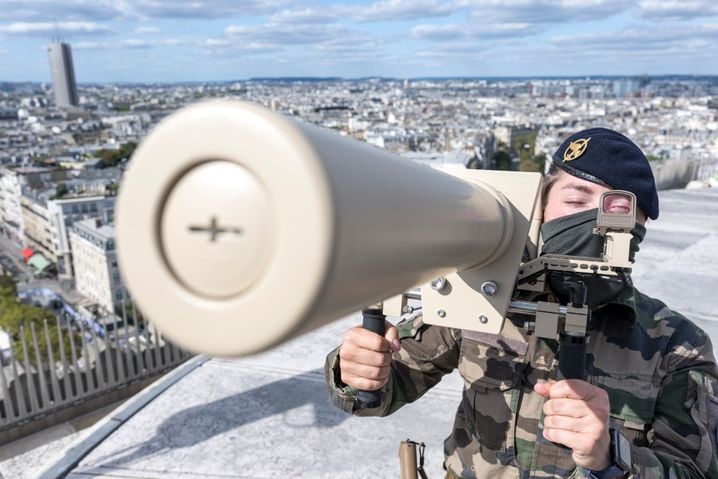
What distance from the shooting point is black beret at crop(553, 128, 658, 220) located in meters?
1.86

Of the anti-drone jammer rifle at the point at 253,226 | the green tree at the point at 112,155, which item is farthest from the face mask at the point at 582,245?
the green tree at the point at 112,155

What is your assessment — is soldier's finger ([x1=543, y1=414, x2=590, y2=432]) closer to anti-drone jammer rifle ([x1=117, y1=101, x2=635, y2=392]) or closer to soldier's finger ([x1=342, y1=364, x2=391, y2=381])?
soldier's finger ([x1=342, y1=364, x2=391, y2=381])

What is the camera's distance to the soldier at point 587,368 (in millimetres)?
1676

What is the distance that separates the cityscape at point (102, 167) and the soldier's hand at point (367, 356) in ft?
1.64

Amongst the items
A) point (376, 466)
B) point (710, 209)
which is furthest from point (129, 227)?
point (710, 209)

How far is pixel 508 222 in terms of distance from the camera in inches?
54.0

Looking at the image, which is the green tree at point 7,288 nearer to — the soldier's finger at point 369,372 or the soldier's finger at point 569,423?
the soldier's finger at point 369,372

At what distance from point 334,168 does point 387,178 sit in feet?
0.39

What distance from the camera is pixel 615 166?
187 cm

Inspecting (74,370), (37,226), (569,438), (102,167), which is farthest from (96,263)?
(569,438)

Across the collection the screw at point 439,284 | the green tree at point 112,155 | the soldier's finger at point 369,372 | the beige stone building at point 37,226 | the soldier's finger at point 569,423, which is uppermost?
the screw at point 439,284

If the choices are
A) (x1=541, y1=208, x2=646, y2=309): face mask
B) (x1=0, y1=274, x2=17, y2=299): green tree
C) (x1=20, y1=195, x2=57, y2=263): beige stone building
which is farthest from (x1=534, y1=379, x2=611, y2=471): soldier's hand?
(x1=20, y1=195, x2=57, y2=263): beige stone building

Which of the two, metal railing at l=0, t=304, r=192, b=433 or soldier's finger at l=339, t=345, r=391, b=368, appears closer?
soldier's finger at l=339, t=345, r=391, b=368

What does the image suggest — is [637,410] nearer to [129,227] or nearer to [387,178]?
[387,178]
